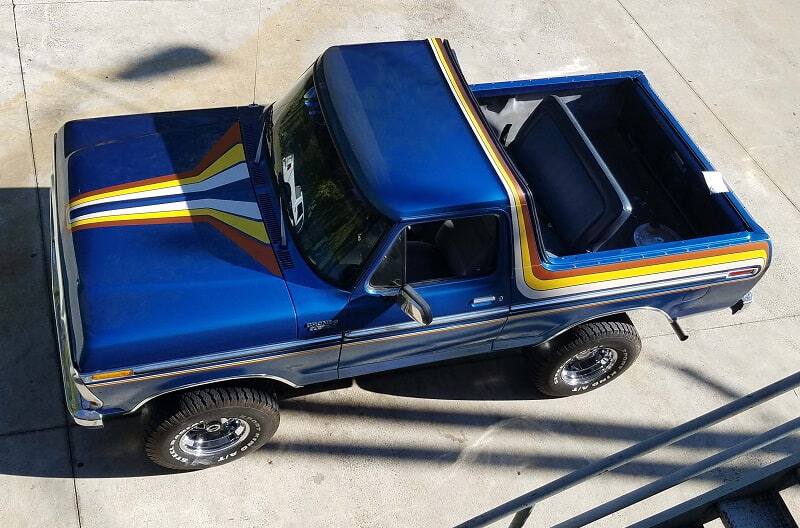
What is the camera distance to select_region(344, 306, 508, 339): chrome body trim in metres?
4.56

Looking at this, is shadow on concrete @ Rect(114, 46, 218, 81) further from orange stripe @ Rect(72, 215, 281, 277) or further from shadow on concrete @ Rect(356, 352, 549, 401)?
shadow on concrete @ Rect(356, 352, 549, 401)

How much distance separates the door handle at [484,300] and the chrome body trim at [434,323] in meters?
A: 0.06

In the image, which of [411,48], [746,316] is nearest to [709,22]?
[746,316]

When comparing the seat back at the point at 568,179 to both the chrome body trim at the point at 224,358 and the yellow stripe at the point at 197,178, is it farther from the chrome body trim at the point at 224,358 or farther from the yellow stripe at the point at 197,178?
the yellow stripe at the point at 197,178

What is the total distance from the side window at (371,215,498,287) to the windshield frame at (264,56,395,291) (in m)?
0.09

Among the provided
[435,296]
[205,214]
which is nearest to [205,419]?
[205,214]

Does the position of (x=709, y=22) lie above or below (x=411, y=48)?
below

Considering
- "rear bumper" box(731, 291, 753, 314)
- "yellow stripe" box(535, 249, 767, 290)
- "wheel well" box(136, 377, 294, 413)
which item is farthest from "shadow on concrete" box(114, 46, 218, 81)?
"rear bumper" box(731, 291, 753, 314)

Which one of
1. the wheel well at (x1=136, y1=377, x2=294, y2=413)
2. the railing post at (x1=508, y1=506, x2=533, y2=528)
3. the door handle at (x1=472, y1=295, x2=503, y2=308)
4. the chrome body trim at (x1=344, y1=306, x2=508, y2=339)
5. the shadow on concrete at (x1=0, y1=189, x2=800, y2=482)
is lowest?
the shadow on concrete at (x1=0, y1=189, x2=800, y2=482)

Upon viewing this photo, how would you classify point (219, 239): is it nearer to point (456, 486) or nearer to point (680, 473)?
point (456, 486)

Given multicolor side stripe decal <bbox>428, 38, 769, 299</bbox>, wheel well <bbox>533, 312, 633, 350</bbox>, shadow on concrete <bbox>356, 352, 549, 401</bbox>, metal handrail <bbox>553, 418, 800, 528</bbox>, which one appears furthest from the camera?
shadow on concrete <bbox>356, 352, 549, 401</bbox>

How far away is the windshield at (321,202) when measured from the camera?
435 cm

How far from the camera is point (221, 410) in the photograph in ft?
14.8

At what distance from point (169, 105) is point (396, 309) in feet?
12.2
